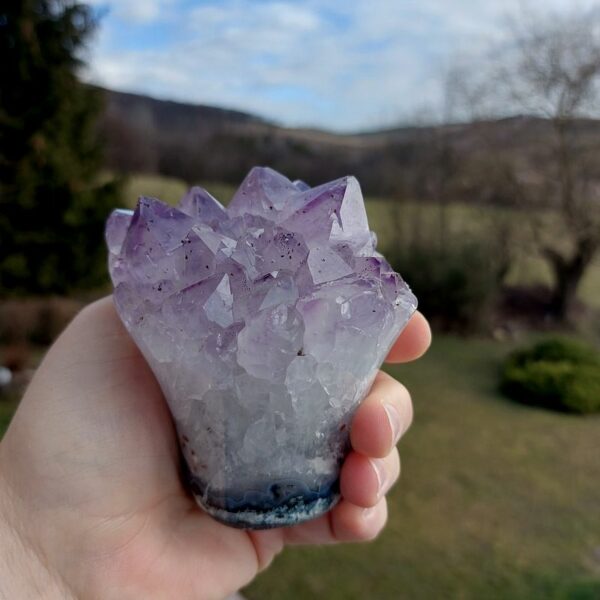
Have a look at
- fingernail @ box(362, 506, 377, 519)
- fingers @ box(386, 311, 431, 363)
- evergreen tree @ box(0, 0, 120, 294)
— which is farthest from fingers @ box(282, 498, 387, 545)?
evergreen tree @ box(0, 0, 120, 294)

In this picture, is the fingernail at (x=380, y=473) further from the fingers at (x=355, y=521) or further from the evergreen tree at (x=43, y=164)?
the evergreen tree at (x=43, y=164)

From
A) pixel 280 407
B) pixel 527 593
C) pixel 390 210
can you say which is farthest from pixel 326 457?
pixel 390 210

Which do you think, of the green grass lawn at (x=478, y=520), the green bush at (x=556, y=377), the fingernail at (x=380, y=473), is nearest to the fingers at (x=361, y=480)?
the fingernail at (x=380, y=473)

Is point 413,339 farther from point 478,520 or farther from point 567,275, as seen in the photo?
point 567,275

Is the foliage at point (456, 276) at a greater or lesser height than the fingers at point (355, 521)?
lesser

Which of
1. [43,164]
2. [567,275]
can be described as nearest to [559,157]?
[567,275]

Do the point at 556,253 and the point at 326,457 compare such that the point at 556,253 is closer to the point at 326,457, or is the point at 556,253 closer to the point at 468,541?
the point at 468,541
